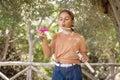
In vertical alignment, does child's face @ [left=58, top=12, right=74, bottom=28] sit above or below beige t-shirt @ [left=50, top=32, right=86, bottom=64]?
above

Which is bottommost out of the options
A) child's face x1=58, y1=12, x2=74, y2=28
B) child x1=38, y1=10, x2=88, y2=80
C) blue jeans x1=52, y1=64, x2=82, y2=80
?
blue jeans x1=52, y1=64, x2=82, y2=80

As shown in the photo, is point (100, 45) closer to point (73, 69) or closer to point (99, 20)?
point (99, 20)

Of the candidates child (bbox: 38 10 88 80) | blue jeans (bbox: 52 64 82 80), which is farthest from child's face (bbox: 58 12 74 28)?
blue jeans (bbox: 52 64 82 80)

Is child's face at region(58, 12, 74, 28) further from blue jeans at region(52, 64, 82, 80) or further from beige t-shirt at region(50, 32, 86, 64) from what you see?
blue jeans at region(52, 64, 82, 80)

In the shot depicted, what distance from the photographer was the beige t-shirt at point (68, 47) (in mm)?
2264

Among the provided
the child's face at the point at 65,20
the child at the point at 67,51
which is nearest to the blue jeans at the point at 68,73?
the child at the point at 67,51

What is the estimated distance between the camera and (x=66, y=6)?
632 cm

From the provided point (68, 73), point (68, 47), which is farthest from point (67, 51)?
point (68, 73)

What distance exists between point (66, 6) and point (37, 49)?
4490mm

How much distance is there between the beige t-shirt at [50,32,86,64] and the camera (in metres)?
2.26

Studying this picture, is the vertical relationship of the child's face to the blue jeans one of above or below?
above

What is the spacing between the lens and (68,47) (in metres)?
2.27

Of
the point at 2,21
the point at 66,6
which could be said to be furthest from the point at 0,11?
the point at 66,6

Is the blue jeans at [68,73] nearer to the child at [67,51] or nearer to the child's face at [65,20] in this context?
the child at [67,51]
